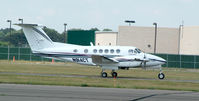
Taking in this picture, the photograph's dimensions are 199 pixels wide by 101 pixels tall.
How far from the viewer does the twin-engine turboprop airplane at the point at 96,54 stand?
3469cm

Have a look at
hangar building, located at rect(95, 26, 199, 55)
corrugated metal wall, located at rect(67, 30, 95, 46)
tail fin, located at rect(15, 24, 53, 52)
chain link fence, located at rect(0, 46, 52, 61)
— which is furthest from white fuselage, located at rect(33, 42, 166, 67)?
corrugated metal wall, located at rect(67, 30, 95, 46)

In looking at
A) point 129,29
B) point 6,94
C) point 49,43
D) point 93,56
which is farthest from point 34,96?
point 129,29

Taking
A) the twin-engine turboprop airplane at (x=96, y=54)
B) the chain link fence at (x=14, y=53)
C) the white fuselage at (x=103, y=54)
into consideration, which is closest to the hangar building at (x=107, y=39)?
the chain link fence at (x=14, y=53)

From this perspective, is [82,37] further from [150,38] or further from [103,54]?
[103,54]

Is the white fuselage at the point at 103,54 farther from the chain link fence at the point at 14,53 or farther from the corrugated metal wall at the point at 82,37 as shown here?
the corrugated metal wall at the point at 82,37

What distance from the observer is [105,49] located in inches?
1401

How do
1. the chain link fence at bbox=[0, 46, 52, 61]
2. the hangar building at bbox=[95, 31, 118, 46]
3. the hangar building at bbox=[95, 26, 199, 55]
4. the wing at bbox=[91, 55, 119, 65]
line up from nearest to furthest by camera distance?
the wing at bbox=[91, 55, 119, 65]
the chain link fence at bbox=[0, 46, 52, 61]
the hangar building at bbox=[95, 26, 199, 55]
the hangar building at bbox=[95, 31, 118, 46]

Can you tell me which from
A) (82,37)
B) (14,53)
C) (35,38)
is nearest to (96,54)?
(35,38)

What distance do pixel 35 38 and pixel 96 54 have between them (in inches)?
218

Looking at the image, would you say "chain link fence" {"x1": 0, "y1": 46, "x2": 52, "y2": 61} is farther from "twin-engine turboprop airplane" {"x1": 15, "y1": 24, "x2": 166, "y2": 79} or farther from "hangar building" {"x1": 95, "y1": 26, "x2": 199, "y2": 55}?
"twin-engine turboprop airplane" {"x1": 15, "y1": 24, "x2": 166, "y2": 79}

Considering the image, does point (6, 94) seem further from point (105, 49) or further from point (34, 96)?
point (105, 49)

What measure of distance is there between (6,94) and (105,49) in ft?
56.2

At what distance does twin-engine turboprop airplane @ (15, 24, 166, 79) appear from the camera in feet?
114

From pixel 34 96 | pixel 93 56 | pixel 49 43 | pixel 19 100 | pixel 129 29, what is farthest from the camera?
pixel 129 29
